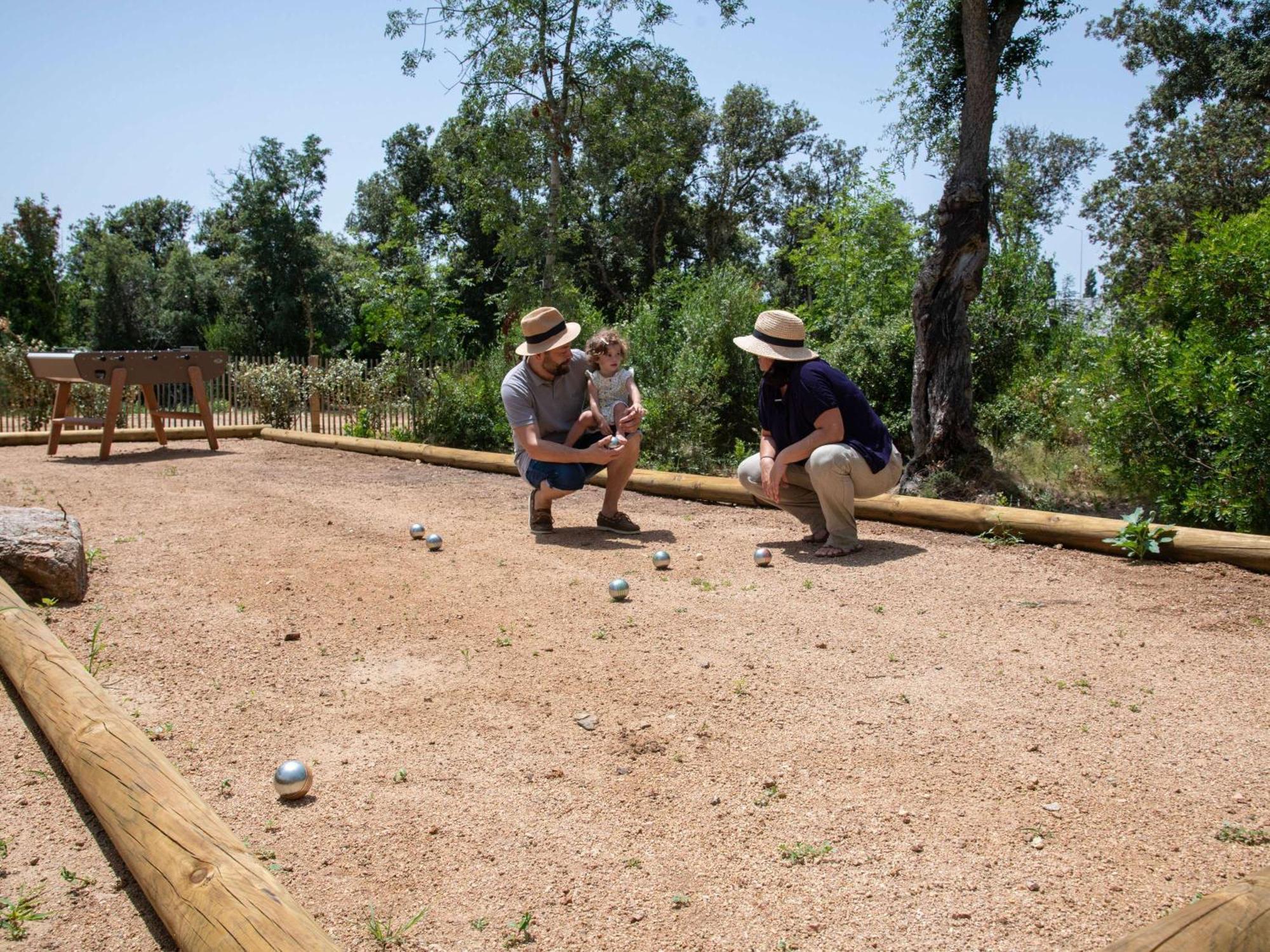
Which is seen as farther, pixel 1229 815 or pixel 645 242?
pixel 645 242

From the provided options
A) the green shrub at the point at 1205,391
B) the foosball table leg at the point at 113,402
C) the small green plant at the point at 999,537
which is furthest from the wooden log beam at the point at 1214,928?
the foosball table leg at the point at 113,402

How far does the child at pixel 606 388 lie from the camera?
21.5 ft

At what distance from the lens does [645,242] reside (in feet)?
110

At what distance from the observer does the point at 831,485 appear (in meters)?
5.80

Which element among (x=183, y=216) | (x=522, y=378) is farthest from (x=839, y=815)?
(x=183, y=216)

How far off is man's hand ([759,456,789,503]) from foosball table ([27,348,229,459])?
26.0ft

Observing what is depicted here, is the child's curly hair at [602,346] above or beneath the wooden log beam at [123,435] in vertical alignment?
above

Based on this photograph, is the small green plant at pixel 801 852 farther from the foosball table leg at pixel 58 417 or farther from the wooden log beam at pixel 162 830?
the foosball table leg at pixel 58 417

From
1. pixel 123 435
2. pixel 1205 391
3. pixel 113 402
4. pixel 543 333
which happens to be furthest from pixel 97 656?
pixel 123 435

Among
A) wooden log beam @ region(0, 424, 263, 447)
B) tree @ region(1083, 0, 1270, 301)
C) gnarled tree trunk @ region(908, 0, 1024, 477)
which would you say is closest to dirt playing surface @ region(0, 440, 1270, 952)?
gnarled tree trunk @ region(908, 0, 1024, 477)

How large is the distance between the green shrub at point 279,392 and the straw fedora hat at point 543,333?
10.2 m

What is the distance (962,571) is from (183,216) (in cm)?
5492

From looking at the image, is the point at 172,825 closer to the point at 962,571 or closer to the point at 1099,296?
the point at 962,571

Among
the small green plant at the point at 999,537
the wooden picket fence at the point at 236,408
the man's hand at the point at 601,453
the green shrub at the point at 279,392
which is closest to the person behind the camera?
the small green plant at the point at 999,537
